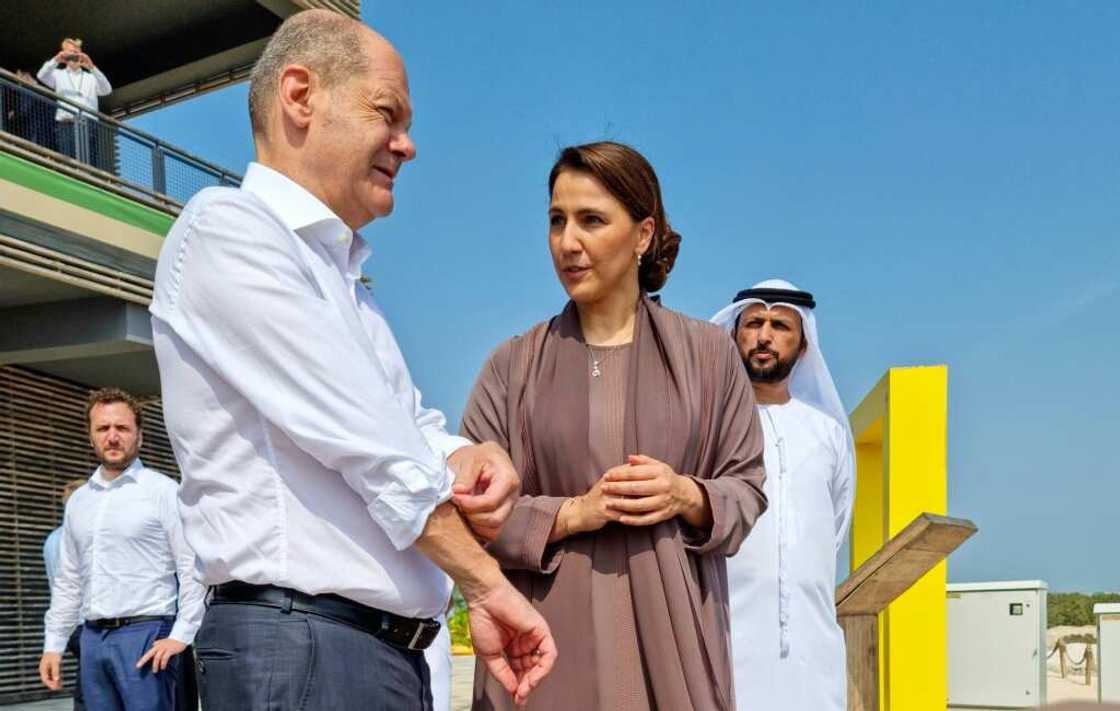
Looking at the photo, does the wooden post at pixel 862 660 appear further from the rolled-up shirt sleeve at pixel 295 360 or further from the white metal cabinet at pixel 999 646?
the white metal cabinet at pixel 999 646

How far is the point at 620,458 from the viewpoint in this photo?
2.73 metres

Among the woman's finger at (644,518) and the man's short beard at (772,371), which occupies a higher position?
the man's short beard at (772,371)

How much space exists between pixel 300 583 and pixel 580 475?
102cm

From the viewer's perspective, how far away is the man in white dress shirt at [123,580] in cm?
534

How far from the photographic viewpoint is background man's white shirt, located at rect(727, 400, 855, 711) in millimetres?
3754

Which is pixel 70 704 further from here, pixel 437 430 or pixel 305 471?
pixel 305 471

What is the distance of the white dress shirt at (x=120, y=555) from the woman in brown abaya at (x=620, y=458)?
124 inches

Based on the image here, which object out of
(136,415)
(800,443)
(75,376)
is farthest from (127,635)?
(75,376)

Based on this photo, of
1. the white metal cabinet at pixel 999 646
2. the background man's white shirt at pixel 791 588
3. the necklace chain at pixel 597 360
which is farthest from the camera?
the white metal cabinet at pixel 999 646

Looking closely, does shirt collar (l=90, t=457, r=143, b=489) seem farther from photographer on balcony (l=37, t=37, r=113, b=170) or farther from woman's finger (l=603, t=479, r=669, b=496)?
photographer on balcony (l=37, t=37, r=113, b=170)

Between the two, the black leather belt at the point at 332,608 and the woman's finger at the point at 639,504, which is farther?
the woman's finger at the point at 639,504

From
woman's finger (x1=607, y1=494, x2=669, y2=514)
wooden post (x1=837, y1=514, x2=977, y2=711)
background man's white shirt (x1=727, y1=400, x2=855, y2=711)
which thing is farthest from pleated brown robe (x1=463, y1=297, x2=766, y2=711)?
wooden post (x1=837, y1=514, x2=977, y2=711)

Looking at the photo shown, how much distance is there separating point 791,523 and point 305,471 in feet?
7.74

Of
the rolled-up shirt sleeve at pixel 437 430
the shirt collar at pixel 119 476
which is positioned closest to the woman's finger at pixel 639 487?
the rolled-up shirt sleeve at pixel 437 430
